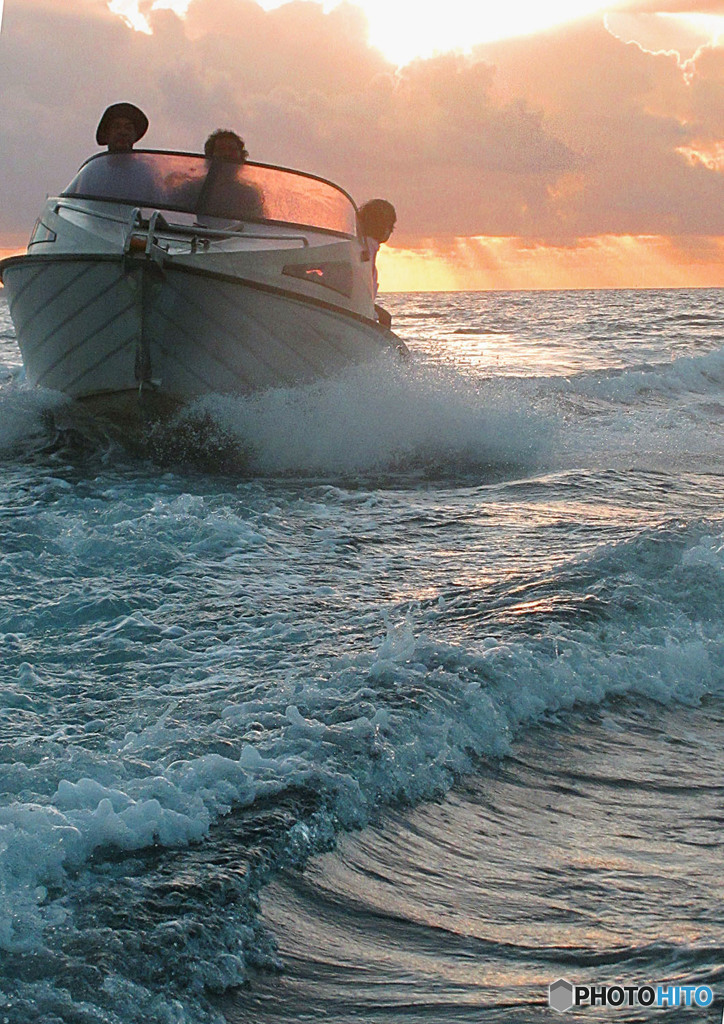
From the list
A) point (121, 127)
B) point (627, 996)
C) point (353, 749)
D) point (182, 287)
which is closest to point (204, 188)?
point (121, 127)

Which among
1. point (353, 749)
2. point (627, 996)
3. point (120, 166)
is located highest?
point (120, 166)

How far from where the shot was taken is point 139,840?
2.51 m

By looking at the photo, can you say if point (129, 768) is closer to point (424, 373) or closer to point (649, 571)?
point (649, 571)

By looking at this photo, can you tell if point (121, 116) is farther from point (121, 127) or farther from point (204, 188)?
point (204, 188)

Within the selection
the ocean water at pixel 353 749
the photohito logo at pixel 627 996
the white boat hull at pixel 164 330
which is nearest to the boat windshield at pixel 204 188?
the white boat hull at pixel 164 330

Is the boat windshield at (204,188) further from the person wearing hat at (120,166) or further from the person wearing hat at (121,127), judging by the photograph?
the person wearing hat at (121,127)

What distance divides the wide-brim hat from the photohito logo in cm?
900

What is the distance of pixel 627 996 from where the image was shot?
205cm

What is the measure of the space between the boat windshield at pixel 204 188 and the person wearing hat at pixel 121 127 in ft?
0.76

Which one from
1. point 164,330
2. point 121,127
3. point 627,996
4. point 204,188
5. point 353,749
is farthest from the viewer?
point 121,127

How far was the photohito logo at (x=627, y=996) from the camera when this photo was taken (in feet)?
6.64

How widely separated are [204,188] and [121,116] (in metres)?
1.28

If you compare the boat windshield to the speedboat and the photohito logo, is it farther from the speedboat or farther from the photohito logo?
the photohito logo

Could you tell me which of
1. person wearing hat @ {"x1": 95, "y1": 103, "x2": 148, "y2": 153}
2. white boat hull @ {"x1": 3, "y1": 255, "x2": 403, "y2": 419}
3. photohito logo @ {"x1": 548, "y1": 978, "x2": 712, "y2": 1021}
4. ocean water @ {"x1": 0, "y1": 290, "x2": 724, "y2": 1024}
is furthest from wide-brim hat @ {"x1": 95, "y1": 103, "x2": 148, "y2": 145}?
photohito logo @ {"x1": 548, "y1": 978, "x2": 712, "y2": 1021}
